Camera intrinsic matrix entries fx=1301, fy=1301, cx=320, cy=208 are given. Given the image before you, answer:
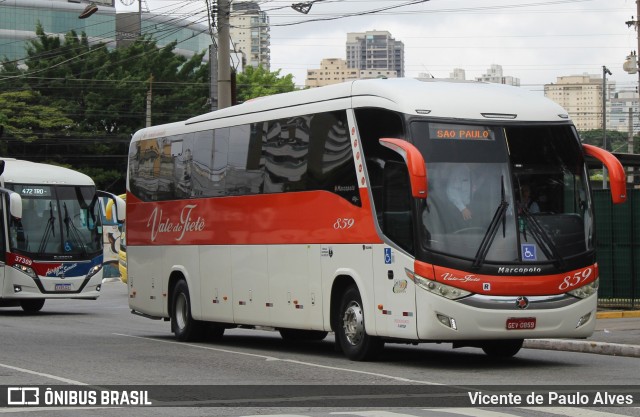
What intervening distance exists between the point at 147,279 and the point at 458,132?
963 centimetres

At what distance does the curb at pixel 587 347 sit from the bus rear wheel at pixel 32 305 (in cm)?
1739

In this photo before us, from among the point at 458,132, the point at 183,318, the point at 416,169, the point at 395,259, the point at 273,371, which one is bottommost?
the point at 183,318

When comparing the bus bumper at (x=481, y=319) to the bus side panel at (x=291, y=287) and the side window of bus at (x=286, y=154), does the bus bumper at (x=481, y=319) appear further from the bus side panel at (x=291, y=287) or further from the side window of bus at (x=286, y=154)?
the side window of bus at (x=286, y=154)

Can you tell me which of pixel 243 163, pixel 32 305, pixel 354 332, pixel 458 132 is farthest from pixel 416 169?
pixel 32 305

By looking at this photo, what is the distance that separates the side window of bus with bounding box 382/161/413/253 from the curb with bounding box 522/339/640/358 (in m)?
4.17

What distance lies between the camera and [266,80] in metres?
105

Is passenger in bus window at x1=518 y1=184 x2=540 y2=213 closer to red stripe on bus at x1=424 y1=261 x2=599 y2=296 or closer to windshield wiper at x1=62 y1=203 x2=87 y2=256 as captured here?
red stripe on bus at x1=424 y1=261 x2=599 y2=296

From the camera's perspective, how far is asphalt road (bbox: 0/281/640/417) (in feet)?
39.9

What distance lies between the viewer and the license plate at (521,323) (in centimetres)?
1558

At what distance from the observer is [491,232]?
15664 millimetres

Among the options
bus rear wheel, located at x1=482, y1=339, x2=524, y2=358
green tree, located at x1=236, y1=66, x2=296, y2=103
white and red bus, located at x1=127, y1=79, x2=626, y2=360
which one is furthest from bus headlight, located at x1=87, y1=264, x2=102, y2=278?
green tree, located at x1=236, y1=66, x2=296, y2=103

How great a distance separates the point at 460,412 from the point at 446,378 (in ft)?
11.1

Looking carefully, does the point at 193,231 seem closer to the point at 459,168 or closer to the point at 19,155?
the point at 459,168

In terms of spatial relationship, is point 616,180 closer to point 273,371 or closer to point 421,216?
point 421,216
